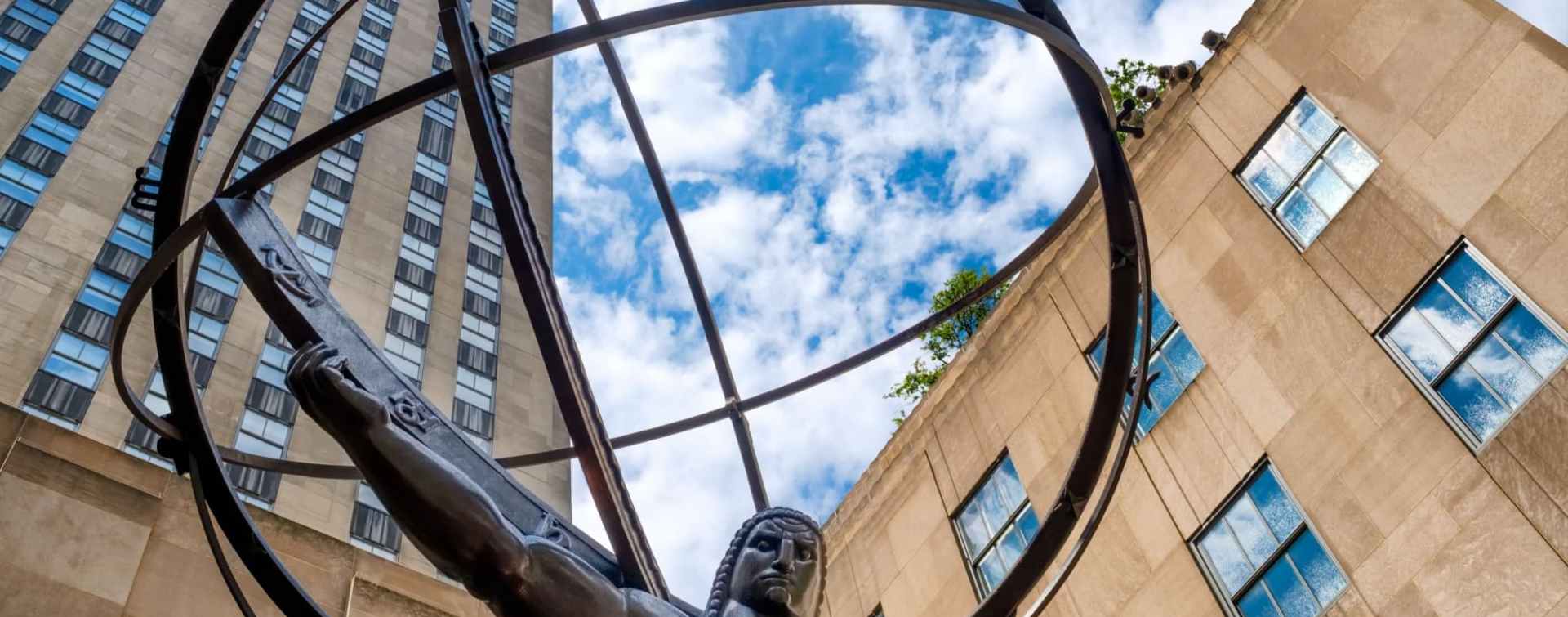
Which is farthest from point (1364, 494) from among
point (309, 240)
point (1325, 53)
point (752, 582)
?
point (309, 240)

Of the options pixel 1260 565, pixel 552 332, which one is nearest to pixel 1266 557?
pixel 1260 565

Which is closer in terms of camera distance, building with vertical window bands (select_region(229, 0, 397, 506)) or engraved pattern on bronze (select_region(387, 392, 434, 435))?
engraved pattern on bronze (select_region(387, 392, 434, 435))

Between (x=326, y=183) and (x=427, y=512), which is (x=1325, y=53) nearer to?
(x=427, y=512)

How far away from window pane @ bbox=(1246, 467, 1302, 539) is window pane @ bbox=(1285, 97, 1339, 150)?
3809 millimetres

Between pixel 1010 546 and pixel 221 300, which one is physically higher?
pixel 221 300

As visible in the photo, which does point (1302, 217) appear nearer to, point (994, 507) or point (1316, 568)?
point (1316, 568)

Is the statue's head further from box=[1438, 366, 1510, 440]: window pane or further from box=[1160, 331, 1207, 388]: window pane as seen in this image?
box=[1160, 331, 1207, 388]: window pane

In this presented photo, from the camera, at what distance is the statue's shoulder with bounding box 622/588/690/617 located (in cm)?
413

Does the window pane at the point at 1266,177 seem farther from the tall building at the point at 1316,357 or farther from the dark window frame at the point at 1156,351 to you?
the dark window frame at the point at 1156,351

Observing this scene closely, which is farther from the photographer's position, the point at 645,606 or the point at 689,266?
the point at 689,266

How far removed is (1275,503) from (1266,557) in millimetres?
501

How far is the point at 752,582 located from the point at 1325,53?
37.5 ft

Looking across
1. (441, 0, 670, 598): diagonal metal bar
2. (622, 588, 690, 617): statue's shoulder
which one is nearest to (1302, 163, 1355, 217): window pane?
(441, 0, 670, 598): diagonal metal bar

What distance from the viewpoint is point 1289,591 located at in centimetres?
1095
